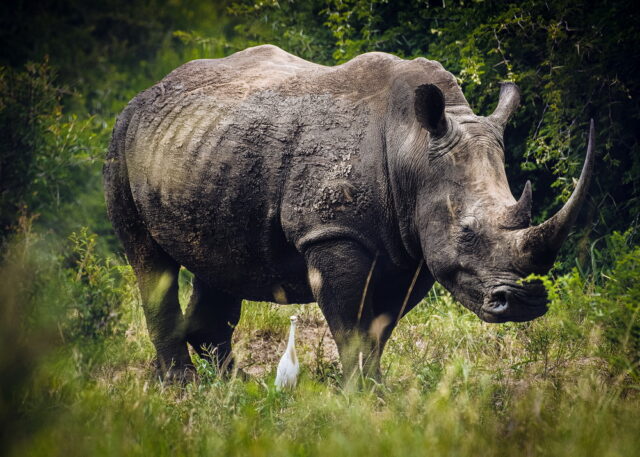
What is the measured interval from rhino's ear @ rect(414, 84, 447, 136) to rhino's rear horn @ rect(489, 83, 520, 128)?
16.0 inches

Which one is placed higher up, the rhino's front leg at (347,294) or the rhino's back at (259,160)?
the rhino's back at (259,160)

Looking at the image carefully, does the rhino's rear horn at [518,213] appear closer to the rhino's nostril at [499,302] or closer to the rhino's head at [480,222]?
the rhino's head at [480,222]

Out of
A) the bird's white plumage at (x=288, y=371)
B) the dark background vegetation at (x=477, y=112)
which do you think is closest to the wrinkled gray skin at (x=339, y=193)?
the bird's white plumage at (x=288, y=371)

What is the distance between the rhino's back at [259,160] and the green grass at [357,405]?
0.66m

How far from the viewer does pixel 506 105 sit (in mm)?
4934

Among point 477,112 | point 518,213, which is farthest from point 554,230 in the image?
point 477,112

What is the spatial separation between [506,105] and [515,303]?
135cm

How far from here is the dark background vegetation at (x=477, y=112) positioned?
439 centimetres

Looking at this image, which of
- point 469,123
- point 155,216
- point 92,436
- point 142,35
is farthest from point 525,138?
point 142,35

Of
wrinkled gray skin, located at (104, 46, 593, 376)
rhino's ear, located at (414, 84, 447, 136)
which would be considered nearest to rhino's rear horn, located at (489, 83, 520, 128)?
wrinkled gray skin, located at (104, 46, 593, 376)

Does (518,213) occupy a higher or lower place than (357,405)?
higher

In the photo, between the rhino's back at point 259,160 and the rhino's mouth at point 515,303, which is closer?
the rhino's mouth at point 515,303

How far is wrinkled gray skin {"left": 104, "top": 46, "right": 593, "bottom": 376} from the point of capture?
427cm

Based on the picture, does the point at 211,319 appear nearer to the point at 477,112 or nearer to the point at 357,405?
the point at 357,405
